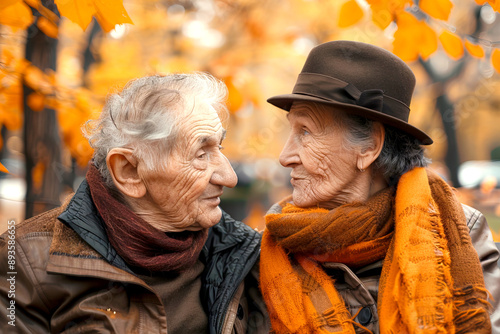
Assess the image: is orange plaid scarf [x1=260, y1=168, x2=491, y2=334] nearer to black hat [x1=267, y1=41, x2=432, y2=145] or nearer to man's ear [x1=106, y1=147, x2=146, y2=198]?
black hat [x1=267, y1=41, x2=432, y2=145]

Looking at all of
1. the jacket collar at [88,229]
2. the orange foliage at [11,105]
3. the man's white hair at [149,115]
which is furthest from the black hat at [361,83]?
the orange foliage at [11,105]

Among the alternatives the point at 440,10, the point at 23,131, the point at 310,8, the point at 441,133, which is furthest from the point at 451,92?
the point at 23,131

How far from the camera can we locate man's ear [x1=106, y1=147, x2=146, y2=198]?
2.50m

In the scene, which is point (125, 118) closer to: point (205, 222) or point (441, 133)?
point (205, 222)

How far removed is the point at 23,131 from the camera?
3584 mm

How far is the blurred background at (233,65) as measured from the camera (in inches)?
125

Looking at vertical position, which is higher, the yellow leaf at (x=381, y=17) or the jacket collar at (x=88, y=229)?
the yellow leaf at (x=381, y=17)

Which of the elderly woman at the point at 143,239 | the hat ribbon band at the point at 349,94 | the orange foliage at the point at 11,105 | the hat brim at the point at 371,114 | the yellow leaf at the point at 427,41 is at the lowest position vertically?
the elderly woman at the point at 143,239

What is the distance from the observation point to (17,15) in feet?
8.98

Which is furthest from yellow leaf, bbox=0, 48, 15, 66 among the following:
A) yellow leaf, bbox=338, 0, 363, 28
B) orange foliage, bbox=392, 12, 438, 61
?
orange foliage, bbox=392, 12, 438, 61

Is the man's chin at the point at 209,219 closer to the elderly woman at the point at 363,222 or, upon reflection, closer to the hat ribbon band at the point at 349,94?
the elderly woman at the point at 363,222

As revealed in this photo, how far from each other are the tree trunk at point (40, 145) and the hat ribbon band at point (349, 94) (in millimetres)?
1931

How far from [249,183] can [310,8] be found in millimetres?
3766

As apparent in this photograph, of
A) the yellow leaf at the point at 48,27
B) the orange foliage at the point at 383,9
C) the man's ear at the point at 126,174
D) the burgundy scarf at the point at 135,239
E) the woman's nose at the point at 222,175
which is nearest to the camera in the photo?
the burgundy scarf at the point at 135,239
